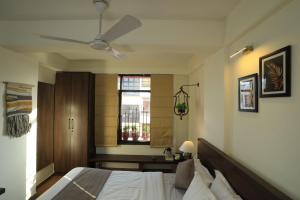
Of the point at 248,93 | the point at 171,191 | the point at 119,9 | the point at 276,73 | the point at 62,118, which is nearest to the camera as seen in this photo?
the point at 276,73

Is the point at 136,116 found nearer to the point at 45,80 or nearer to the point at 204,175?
the point at 45,80

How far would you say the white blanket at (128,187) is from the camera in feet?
7.09

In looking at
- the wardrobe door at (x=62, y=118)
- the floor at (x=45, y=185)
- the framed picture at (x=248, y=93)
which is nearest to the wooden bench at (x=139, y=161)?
the wardrobe door at (x=62, y=118)

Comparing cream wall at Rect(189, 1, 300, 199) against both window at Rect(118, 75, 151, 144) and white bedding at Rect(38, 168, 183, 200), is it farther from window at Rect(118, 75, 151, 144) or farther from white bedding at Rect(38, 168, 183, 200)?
window at Rect(118, 75, 151, 144)

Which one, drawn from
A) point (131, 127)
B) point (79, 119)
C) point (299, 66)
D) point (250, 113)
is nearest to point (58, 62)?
point (79, 119)

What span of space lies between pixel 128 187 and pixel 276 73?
1.97 meters

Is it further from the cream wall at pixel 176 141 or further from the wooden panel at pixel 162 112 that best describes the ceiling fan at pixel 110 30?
the cream wall at pixel 176 141

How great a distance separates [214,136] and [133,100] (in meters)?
2.52

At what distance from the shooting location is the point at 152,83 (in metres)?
4.64

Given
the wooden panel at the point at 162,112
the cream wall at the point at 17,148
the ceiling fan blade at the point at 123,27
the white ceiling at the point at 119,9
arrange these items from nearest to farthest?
the ceiling fan blade at the point at 123,27
the white ceiling at the point at 119,9
the cream wall at the point at 17,148
the wooden panel at the point at 162,112

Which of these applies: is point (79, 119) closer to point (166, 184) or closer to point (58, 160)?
point (58, 160)

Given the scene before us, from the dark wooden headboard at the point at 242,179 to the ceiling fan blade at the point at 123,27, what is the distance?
1536 millimetres

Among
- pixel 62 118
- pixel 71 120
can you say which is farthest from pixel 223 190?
pixel 62 118

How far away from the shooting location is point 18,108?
2848mm
